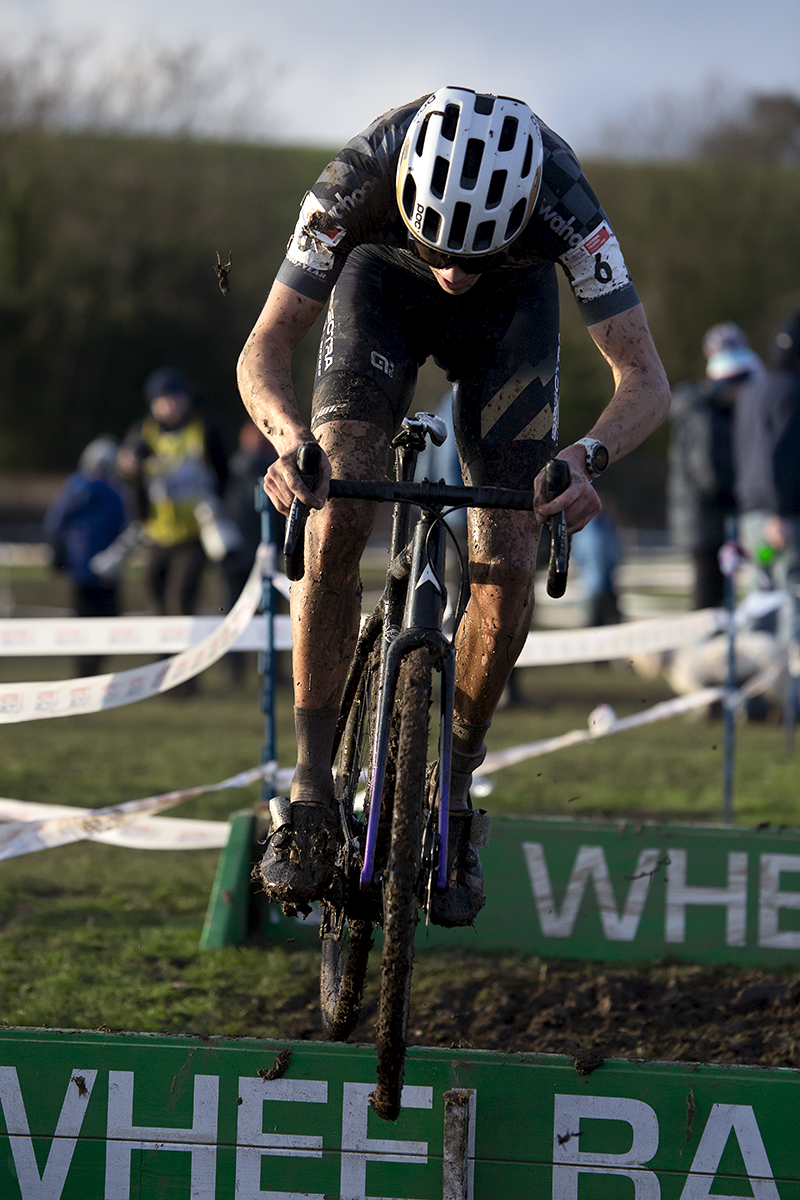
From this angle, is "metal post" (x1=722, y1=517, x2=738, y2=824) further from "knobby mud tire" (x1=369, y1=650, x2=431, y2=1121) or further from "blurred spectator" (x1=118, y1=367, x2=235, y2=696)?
"blurred spectator" (x1=118, y1=367, x2=235, y2=696)

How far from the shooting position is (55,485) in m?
36.8

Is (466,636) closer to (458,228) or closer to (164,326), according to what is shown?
(458,228)

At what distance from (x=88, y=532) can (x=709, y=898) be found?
779cm

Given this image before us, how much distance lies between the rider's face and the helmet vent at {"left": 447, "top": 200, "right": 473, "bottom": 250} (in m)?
0.11

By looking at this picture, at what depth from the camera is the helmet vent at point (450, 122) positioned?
3.08m

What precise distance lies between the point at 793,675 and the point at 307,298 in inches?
263

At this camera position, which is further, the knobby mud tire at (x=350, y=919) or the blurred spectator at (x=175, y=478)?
the blurred spectator at (x=175, y=478)

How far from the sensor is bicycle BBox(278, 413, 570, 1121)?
112 inches

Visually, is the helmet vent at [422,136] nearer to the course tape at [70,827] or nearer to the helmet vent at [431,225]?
the helmet vent at [431,225]

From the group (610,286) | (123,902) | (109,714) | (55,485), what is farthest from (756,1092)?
(55,485)

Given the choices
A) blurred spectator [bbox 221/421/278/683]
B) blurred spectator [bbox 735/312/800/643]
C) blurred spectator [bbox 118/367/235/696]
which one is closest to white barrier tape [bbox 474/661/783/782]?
blurred spectator [bbox 735/312/800/643]

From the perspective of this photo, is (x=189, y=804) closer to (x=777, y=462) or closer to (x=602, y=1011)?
(x=602, y=1011)

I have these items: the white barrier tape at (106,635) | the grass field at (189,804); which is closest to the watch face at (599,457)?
the grass field at (189,804)

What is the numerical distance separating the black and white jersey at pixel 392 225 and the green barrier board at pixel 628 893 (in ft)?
7.56
